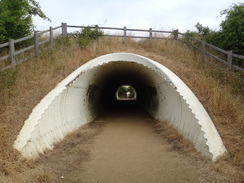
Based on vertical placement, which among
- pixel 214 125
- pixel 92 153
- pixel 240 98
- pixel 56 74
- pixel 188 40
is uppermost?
pixel 188 40

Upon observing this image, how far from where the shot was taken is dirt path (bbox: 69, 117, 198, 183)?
208 inches

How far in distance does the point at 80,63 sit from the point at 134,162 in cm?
609

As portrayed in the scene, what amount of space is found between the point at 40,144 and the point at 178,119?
15.1ft

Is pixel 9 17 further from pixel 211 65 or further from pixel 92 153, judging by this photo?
pixel 211 65

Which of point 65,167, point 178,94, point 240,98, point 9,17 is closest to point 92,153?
point 65,167

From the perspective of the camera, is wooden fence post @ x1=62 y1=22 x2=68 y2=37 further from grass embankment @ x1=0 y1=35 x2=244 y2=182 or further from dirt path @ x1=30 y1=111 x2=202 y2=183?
dirt path @ x1=30 y1=111 x2=202 y2=183

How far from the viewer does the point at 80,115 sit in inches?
404

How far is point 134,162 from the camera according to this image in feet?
20.5

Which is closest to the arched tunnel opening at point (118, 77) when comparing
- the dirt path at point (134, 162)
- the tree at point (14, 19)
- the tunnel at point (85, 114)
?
the tunnel at point (85, 114)

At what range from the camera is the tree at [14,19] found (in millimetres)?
11309

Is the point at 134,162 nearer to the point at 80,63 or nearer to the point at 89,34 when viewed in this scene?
the point at 80,63

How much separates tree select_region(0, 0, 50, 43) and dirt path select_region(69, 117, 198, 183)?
270 inches

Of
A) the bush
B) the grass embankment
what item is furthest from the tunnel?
the bush

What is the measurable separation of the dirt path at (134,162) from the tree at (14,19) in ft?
22.5
